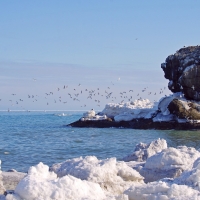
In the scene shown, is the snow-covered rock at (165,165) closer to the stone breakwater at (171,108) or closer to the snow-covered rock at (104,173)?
the snow-covered rock at (104,173)

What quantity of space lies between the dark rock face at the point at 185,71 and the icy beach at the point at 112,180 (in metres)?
42.7

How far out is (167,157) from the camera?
1030cm

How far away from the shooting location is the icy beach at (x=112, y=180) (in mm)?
6480

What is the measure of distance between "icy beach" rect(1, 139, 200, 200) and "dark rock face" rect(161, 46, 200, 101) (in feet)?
140

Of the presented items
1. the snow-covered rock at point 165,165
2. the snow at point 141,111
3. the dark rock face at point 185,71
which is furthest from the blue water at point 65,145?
the dark rock face at point 185,71

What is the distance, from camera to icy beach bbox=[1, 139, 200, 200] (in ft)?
21.3

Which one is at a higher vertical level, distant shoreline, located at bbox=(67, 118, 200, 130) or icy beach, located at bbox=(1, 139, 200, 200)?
icy beach, located at bbox=(1, 139, 200, 200)

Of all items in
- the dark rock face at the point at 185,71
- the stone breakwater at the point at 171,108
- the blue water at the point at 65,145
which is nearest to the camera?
the blue water at the point at 65,145

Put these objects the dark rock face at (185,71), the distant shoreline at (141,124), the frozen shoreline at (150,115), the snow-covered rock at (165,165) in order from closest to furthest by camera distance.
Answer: the snow-covered rock at (165,165)
the distant shoreline at (141,124)
the frozen shoreline at (150,115)
the dark rock face at (185,71)

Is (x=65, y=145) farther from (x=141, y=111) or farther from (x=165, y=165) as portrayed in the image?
(x=141, y=111)

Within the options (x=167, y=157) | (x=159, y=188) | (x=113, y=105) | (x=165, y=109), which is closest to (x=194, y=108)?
(x=165, y=109)

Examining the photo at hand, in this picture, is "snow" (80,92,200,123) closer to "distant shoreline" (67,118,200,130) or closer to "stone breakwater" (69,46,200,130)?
"stone breakwater" (69,46,200,130)

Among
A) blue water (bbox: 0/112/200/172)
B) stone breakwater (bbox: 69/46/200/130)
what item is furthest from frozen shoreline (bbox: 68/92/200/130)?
blue water (bbox: 0/112/200/172)

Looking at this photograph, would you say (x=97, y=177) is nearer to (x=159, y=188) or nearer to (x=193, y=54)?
(x=159, y=188)
